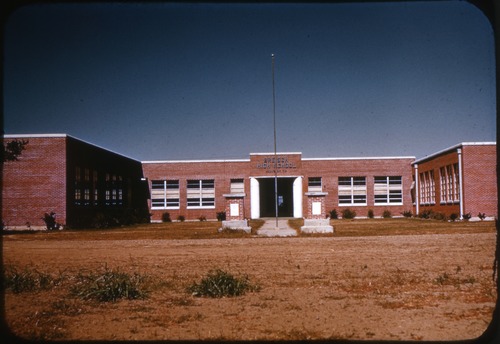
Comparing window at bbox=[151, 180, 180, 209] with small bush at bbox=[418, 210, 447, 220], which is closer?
small bush at bbox=[418, 210, 447, 220]

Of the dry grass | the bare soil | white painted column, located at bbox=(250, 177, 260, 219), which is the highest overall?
white painted column, located at bbox=(250, 177, 260, 219)

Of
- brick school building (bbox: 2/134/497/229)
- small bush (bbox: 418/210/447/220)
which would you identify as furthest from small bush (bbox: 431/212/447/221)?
brick school building (bbox: 2/134/497/229)

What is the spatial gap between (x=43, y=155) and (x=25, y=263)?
53.5 ft

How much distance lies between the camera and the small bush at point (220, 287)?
324 inches

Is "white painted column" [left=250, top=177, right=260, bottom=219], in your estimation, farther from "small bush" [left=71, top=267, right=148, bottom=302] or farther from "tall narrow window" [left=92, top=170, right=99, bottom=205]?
"small bush" [left=71, top=267, right=148, bottom=302]

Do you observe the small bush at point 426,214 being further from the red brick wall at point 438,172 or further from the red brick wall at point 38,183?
the red brick wall at point 38,183

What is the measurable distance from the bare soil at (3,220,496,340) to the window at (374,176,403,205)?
88.8 feet

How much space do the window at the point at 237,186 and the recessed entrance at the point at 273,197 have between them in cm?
349

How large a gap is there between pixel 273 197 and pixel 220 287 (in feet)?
131

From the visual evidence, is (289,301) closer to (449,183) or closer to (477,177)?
(477,177)

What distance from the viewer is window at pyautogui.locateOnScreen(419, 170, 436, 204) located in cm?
3549

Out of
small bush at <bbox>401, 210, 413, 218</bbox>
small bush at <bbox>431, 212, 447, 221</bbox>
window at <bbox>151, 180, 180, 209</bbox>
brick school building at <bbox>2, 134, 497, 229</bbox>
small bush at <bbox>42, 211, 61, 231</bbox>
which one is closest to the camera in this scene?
small bush at <bbox>42, 211, 61, 231</bbox>

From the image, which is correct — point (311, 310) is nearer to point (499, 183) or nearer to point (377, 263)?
point (499, 183)

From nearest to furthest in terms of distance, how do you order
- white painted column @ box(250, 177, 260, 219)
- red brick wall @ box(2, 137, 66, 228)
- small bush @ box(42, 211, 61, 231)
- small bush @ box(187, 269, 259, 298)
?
small bush @ box(187, 269, 259, 298)
small bush @ box(42, 211, 61, 231)
red brick wall @ box(2, 137, 66, 228)
white painted column @ box(250, 177, 260, 219)
